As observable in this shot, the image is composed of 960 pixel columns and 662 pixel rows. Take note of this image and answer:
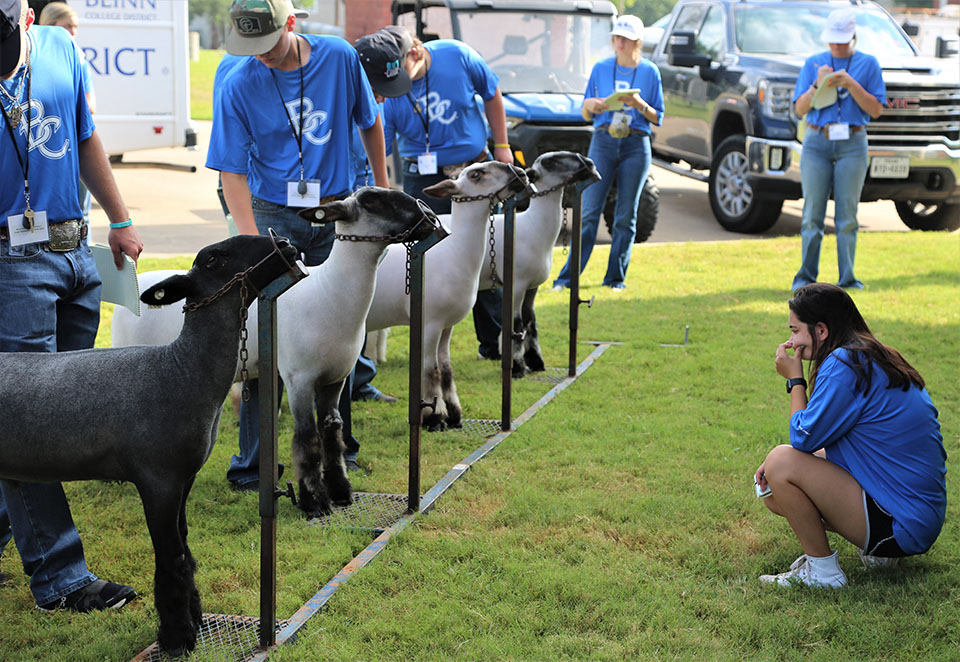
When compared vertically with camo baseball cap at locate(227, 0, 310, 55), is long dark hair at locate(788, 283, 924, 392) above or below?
below

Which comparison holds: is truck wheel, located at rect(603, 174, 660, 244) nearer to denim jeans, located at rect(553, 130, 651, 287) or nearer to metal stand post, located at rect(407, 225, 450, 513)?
denim jeans, located at rect(553, 130, 651, 287)

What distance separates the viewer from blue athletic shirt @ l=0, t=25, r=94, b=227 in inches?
147

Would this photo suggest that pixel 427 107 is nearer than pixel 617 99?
Yes

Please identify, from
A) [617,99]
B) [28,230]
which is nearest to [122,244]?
[28,230]

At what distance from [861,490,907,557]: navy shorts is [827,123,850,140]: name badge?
19.7 feet

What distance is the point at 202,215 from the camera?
47.4 feet

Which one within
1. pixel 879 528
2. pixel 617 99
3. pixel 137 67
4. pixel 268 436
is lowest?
pixel 879 528

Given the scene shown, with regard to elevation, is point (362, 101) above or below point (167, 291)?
above

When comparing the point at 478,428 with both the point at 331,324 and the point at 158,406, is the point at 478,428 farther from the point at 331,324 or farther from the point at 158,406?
the point at 158,406

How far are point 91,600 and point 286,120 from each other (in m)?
2.37

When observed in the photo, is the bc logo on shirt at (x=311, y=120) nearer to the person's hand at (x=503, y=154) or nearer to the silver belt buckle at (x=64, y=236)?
the silver belt buckle at (x=64, y=236)

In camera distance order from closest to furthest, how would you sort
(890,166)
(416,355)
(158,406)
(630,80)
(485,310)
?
(158,406)
(416,355)
(485,310)
(630,80)
(890,166)

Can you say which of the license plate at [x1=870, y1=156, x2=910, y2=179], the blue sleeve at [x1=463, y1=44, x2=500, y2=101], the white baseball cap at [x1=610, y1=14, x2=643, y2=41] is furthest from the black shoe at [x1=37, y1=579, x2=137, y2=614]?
the license plate at [x1=870, y1=156, x2=910, y2=179]

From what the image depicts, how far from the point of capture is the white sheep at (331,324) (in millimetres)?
4672
